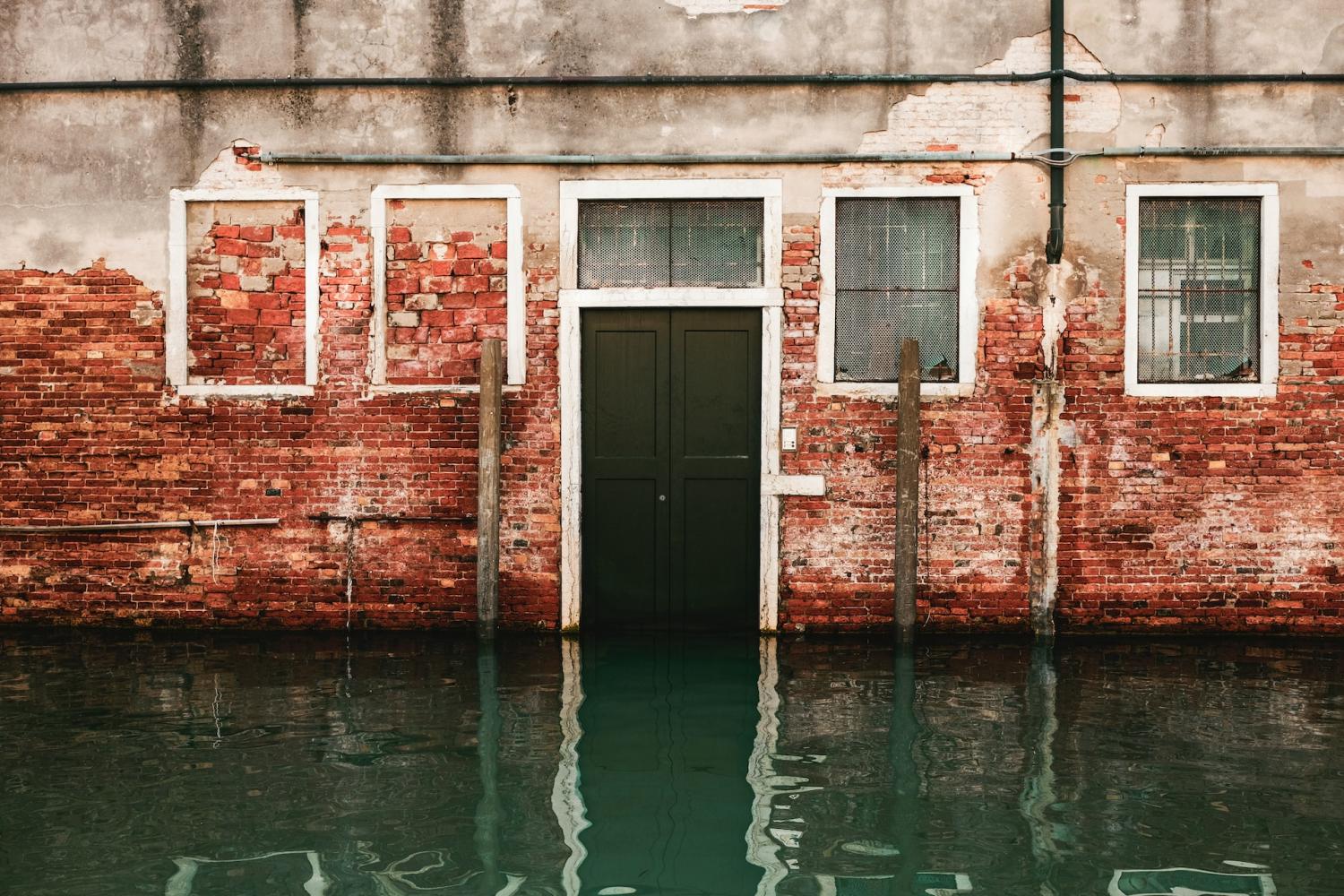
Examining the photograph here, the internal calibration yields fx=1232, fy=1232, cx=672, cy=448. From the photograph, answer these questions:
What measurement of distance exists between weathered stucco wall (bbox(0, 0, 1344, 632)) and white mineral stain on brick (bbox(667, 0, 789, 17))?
2.2 inches

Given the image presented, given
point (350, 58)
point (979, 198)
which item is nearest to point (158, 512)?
point (350, 58)

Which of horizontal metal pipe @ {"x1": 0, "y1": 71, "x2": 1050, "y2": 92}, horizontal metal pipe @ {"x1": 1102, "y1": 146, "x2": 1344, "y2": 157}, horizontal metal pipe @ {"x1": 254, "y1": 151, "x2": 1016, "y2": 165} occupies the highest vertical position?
horizontal metal pipe @ {"x1": 0, "y1": 71, "x2": 1050, "y2": 92}

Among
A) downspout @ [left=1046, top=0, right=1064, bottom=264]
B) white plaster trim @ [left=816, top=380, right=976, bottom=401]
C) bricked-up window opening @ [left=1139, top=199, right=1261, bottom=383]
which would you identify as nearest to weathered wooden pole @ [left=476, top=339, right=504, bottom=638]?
white plaster trim @ [left=816, top=380, right=976, bottom=401]

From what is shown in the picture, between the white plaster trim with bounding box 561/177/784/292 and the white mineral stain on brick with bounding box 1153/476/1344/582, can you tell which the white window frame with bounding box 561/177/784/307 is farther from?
the white mineral stain on brick with bounding box 1153/476/1344/582

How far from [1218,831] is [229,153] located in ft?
22.5

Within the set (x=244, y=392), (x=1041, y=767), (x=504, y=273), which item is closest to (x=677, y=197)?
(x=504, y=273)

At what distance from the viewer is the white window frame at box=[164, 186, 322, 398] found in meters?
7.96

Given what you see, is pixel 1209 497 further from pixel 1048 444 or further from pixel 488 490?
pixel 488 490

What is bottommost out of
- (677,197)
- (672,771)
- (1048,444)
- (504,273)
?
(672,771)

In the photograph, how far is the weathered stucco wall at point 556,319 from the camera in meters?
7.77

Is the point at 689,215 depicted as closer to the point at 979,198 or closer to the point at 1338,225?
the point at 979,198

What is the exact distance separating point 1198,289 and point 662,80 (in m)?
3.67

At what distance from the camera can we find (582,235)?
7988 millimetres

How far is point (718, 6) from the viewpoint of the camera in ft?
25.7
